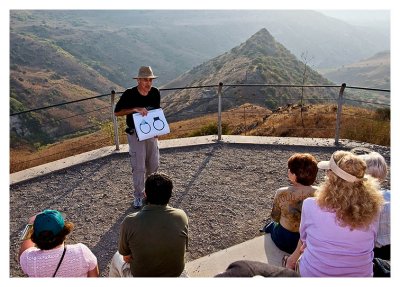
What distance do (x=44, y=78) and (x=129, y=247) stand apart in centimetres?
8765

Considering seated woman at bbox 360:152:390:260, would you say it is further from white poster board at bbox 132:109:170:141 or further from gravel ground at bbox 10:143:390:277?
white poster board at bbox 132:109:170:141

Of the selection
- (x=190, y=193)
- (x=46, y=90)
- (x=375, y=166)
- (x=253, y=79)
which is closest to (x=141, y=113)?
(x=190, y=193)

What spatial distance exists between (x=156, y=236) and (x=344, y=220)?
1.26m

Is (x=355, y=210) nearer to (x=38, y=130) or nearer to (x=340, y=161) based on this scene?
(x=340, y=161)

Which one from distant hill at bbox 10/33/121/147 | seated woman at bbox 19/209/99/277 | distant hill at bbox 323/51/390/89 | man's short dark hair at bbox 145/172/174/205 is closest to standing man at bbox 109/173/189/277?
man's short dark hair at bbox 145/172/174/205

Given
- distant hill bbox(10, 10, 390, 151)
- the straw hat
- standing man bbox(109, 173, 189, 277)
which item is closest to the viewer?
standing man bbox(109, 173, 189, 277)

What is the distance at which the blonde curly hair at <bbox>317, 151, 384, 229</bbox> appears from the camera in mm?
2596

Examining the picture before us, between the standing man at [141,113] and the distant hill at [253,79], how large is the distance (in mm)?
27529

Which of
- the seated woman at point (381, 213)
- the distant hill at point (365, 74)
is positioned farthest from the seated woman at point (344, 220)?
the distant hill at point (365, 74)

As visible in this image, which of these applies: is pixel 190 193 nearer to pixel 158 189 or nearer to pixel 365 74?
pixel 158 189

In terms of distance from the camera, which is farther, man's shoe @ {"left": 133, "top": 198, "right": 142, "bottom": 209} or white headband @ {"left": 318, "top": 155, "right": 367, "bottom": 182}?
man's shoe @ {"left": 133, "top": 198, "right": 142, "bottom": 209}

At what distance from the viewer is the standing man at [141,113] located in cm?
513

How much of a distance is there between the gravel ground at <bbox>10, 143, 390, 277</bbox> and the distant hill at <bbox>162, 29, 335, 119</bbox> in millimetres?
25824

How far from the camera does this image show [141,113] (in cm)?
517
